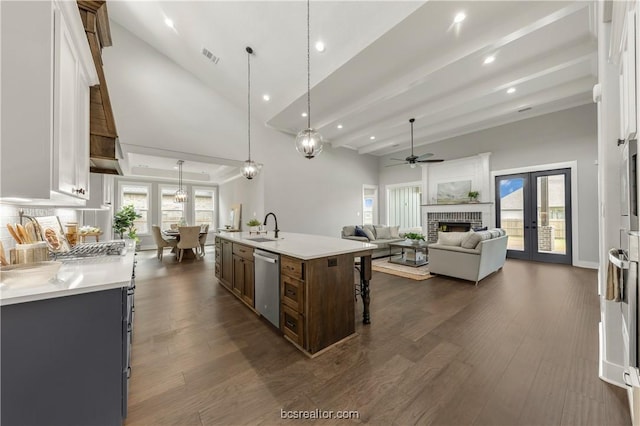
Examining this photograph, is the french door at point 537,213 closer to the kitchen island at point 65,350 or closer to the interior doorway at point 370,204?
the interior doorway at point 370,204

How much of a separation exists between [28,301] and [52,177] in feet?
2.07

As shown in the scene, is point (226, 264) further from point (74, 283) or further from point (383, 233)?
point (383, 233)

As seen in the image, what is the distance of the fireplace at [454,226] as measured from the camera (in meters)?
6.84

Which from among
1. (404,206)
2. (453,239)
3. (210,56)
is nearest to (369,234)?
(453,239)

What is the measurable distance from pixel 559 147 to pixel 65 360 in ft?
27.6

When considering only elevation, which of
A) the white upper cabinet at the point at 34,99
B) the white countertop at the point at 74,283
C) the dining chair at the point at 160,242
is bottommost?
the dining chair at the point at 160,242

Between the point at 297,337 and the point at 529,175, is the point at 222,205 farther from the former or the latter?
the point at 529,175

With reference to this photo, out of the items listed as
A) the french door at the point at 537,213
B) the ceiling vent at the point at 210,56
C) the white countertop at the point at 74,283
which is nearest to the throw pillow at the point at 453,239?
the french door at the point at 537,213

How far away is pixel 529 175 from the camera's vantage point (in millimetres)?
5883

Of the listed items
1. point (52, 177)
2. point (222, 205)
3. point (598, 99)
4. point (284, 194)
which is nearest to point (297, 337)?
point (52, 177)

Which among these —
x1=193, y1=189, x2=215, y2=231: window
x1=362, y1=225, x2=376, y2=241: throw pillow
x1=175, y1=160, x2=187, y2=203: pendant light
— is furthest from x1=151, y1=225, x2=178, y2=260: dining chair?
x1=362, y1=225, x2=376, y2=241: throw pillow

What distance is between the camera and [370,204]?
9.20 meters

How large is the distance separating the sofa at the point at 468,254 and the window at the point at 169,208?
8717 millimetres

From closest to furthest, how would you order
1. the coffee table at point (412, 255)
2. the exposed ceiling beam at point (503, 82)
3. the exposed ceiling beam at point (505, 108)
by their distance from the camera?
the exposed ceiling beam at point (503, 82) → the exposed ceiling beam at point (505, 108) → the coffee table at point (412, 255)
